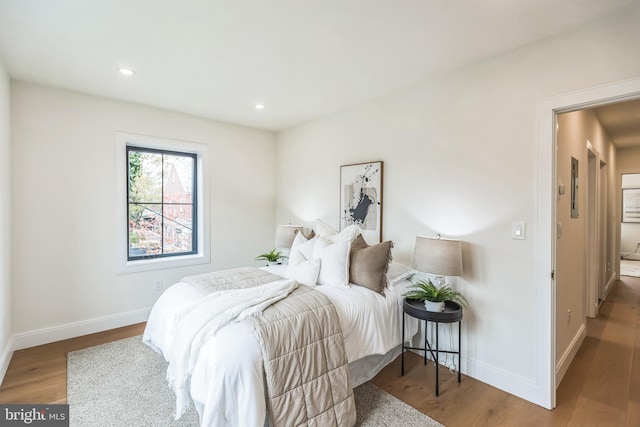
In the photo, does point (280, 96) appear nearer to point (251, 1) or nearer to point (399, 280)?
point (251, 1)

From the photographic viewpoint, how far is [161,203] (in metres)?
3.89

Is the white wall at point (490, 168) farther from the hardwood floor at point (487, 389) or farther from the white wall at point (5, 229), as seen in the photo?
the white wall at point (5, 229)

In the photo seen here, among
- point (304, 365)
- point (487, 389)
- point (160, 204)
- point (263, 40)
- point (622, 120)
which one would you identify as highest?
point (263, 40)

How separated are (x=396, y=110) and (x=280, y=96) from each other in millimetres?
1234

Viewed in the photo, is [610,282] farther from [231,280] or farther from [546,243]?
[231,280]

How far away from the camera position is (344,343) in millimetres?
2102

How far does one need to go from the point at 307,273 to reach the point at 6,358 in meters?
2.67

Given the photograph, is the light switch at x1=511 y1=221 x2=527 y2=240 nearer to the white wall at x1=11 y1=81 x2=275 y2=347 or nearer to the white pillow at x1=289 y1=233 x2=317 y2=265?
the white pillow at x1=289 y1=233 x2=317 y2=265

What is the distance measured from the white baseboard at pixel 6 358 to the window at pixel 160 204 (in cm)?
102

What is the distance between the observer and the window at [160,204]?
3457 mm

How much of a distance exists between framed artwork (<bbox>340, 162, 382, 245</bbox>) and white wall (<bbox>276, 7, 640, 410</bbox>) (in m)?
0.10

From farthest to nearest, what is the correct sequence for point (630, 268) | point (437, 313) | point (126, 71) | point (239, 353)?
point (630, 268)
point (126, 71)
point (437, 313)
point (239, 353)

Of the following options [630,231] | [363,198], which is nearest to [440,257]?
[363,198]

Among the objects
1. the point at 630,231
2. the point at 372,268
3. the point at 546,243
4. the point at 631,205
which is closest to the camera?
the point at 546,243
